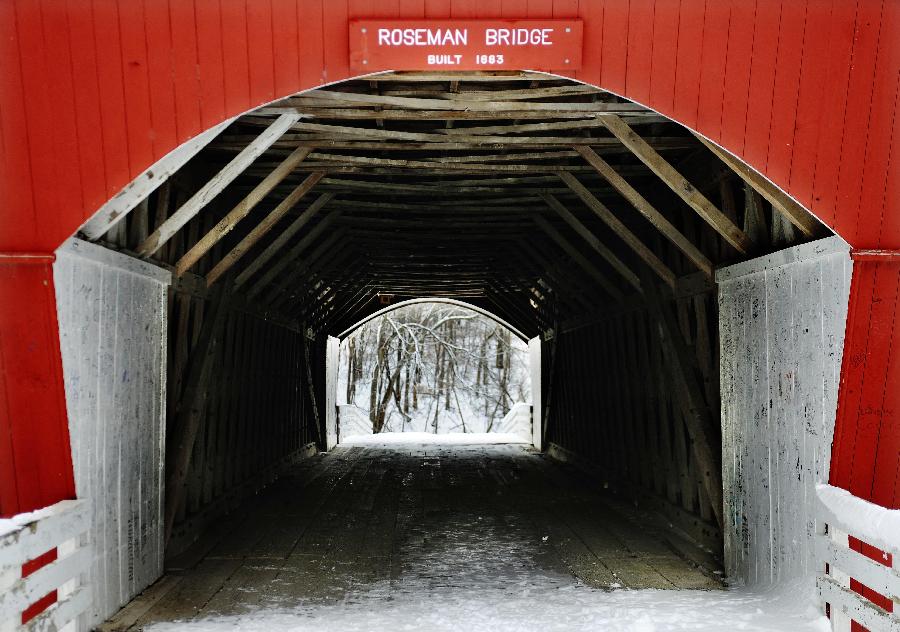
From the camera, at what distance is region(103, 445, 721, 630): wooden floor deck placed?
18.8ft

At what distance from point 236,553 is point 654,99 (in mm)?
4889

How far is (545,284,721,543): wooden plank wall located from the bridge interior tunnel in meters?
0.04

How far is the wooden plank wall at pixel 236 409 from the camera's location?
23.5 feet

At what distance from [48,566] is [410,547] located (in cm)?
355

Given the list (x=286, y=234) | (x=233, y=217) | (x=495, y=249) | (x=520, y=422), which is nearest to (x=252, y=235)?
(x=233, y=217)

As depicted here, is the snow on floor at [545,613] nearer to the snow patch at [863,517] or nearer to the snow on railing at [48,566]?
the snow on railing at [48,566]

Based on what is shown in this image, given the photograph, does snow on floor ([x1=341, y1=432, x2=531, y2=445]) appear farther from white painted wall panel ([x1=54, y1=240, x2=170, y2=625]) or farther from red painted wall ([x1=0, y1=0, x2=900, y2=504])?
red painted wall ([x1=0, y1=0, x2=900, y2=504])

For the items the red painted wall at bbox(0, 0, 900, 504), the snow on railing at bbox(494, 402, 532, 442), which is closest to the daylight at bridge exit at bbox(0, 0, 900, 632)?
the red painted wall at bbox(0, 0, 900, 504)

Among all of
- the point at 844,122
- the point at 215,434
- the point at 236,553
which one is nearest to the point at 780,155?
the point at 844,122

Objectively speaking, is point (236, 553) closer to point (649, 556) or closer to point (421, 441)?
point (649, 556)

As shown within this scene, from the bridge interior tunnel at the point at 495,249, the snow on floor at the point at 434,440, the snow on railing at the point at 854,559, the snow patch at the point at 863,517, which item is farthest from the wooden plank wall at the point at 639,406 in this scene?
the snow on floor at the point at 434,440

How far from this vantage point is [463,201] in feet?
30.7

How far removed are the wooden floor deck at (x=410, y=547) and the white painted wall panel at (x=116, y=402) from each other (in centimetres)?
32

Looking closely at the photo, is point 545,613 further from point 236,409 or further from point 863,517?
point 236,409
